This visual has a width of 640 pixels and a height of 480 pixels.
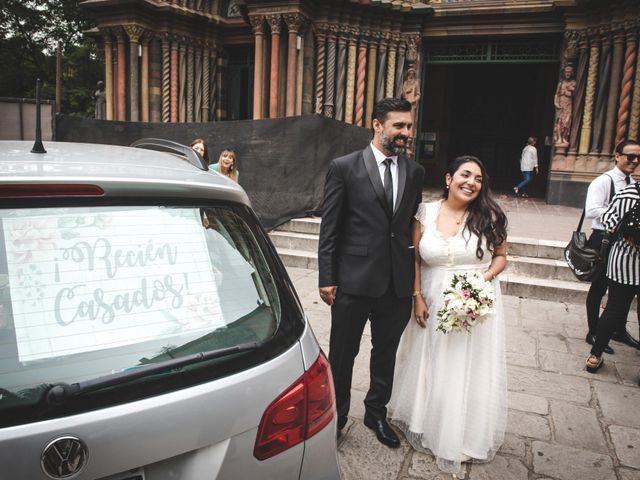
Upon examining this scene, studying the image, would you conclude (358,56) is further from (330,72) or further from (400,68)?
(400,68)

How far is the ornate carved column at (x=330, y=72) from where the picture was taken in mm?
12758

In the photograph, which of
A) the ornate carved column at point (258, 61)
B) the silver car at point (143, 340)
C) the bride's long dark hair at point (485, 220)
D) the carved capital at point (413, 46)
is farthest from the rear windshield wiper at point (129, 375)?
the carved capital at point (413, 46)

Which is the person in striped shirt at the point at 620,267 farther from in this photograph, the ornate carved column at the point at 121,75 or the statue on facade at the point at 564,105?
the ornate carved column at the point at 121,75

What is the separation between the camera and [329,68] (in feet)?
42.5

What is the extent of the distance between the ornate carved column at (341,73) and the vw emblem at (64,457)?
41.2 feet

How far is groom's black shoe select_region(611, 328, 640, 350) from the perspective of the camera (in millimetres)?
4882

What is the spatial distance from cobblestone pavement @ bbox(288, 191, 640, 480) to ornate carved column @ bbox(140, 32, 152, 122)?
1051 centimetres

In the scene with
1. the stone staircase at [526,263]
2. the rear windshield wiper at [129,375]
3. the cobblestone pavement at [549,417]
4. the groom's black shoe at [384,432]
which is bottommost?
the cobblestone pavement at [549,417]

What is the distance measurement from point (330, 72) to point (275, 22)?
1.79 m

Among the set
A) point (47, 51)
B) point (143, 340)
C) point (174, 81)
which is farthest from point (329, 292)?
point (47, 51)

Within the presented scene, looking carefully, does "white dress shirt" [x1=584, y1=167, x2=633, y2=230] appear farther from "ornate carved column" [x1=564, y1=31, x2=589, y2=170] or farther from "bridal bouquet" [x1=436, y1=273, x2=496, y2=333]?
"ornate carved column" [x1=564, y1=31, x2=589, y2=170]

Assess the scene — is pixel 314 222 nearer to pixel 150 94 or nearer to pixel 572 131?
pixel 572 131

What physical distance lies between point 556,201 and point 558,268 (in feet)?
19.6

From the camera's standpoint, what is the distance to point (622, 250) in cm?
406
